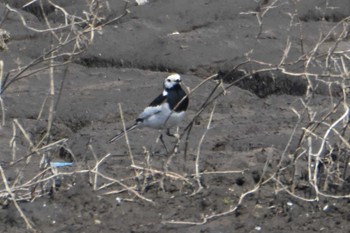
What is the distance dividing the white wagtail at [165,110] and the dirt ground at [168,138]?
144mm

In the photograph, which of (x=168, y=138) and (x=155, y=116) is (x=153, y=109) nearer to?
(x=155, y=116)

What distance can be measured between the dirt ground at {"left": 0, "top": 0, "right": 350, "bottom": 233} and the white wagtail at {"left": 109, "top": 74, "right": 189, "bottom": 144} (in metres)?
0.14

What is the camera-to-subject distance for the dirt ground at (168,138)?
6.94 meters

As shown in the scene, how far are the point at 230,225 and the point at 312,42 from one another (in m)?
4.99

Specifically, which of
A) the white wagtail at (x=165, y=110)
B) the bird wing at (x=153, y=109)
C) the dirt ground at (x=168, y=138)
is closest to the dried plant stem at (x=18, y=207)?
the dirt ground at (x=168, y=138)

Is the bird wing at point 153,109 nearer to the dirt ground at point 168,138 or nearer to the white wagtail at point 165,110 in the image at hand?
the white wagtail at point 165,110

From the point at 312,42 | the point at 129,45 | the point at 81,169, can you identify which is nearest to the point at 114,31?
the point at 129,45

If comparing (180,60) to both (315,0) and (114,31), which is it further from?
(315,0)

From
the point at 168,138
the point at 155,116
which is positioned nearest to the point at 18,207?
the point at 155,116

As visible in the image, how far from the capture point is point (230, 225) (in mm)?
6816

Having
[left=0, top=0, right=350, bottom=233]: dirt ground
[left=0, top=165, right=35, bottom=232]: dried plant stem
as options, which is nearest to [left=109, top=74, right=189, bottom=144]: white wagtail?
[left=0, top=0, right=350, bottom=233]: dirt ground

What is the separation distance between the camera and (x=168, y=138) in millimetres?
9203

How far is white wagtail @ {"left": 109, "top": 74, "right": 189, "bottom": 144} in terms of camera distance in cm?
886

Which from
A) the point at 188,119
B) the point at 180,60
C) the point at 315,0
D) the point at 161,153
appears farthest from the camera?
the point at 315,0
